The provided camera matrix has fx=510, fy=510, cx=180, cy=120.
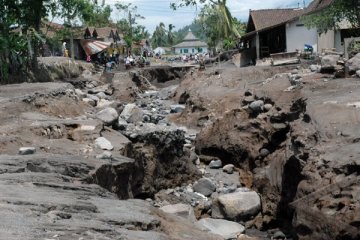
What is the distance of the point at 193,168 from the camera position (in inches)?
593

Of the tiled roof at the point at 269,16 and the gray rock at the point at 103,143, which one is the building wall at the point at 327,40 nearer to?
the tiled roof at the point at 269,16

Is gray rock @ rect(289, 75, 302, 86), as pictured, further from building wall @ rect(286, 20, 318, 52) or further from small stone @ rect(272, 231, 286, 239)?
building wall @ rect(286, 20, 318, 52)

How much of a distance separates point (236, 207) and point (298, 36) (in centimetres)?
2342

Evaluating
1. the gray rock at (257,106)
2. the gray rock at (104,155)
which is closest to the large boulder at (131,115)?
the gray rock at (257,106)

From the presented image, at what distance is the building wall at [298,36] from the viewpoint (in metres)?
32.5

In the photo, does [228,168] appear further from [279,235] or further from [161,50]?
[161,50]

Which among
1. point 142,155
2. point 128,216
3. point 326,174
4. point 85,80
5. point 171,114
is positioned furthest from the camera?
point 85,80

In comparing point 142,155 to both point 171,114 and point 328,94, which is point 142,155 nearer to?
point 328,94

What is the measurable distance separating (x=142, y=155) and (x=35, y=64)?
13.7m

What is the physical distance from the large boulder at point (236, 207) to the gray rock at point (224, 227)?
1.43ft

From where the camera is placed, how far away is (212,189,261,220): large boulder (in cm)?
1166

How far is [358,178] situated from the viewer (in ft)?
28.8

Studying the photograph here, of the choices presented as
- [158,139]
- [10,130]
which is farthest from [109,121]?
[10,130]

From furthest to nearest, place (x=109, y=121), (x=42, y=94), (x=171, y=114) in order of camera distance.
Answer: (x=171, y=114) < (x=42, y=94) < (x=109, y=121)
